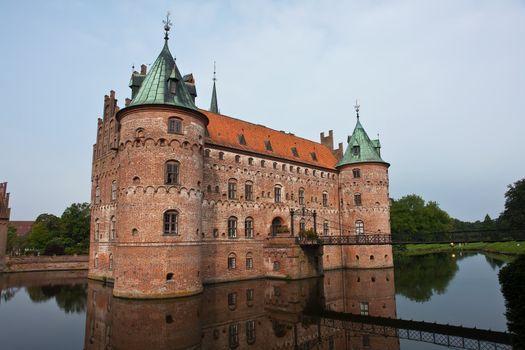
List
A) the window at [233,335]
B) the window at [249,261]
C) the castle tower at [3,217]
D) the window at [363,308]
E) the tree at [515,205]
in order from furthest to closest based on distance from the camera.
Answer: the tree at [515,205] < the castle tower at [3,217] < the window at [249,261] < the window at [363,308] < the window at [233,335]

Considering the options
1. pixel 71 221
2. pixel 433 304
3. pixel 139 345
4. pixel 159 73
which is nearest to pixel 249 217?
pixel 159 73

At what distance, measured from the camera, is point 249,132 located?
33031 mm

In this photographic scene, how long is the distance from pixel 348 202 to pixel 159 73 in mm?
22409

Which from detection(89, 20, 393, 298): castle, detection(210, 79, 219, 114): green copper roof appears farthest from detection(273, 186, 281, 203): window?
detection(210, 79, 219, 114): green copper roof

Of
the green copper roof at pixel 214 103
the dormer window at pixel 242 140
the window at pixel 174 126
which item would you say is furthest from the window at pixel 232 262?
the green copper roof at pixel 214 103

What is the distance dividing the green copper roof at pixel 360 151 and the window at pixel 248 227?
13337 mm

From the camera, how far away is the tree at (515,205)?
5516 cm

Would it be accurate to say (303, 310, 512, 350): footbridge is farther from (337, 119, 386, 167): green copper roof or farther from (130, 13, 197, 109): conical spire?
(337, 119, 386, 167): green copper roof

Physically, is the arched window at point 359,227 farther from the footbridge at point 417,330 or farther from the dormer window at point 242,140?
the footbridge at point 417,330

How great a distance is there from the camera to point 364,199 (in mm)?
36469

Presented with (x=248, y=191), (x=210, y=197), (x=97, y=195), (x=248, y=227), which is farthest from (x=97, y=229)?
(x=248, y=191)

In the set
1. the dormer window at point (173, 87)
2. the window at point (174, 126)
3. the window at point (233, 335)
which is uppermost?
the dormer window at point (173, 87)

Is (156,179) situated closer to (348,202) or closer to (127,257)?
(127,257)

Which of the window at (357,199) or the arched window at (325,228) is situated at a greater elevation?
the window at (357,199)
